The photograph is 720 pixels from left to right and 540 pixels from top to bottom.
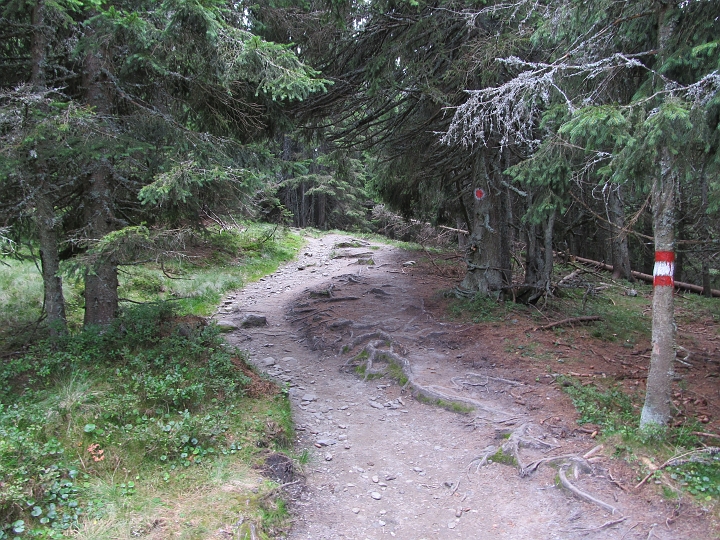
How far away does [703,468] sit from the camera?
419cm

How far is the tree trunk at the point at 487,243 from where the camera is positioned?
1043 cm

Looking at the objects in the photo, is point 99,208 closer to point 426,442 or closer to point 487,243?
point 426,442

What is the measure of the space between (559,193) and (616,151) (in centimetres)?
357

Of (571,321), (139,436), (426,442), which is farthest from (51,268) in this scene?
(571,321)

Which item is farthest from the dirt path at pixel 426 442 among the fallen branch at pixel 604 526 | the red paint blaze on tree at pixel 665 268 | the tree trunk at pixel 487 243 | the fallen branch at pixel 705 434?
the red paint blaze on tree at pixel 665 268

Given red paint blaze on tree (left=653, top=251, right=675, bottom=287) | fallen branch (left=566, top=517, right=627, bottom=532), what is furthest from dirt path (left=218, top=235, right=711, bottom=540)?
red paint blaze on tree (left=653, top=251, right=675, bottom=287)

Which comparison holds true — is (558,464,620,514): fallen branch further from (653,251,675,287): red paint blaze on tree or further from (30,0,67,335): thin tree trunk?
(30,0,67,335): thin tree trunk

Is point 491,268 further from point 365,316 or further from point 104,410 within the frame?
point 104,410

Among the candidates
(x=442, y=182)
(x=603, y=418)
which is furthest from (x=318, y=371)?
(x=442, y=182)

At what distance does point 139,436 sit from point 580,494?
4.41 m

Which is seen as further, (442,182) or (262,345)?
(442,182)

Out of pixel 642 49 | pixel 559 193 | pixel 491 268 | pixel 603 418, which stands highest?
pixel 642 49

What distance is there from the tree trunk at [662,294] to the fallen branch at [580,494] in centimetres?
111

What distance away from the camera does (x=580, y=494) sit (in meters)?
4.25
